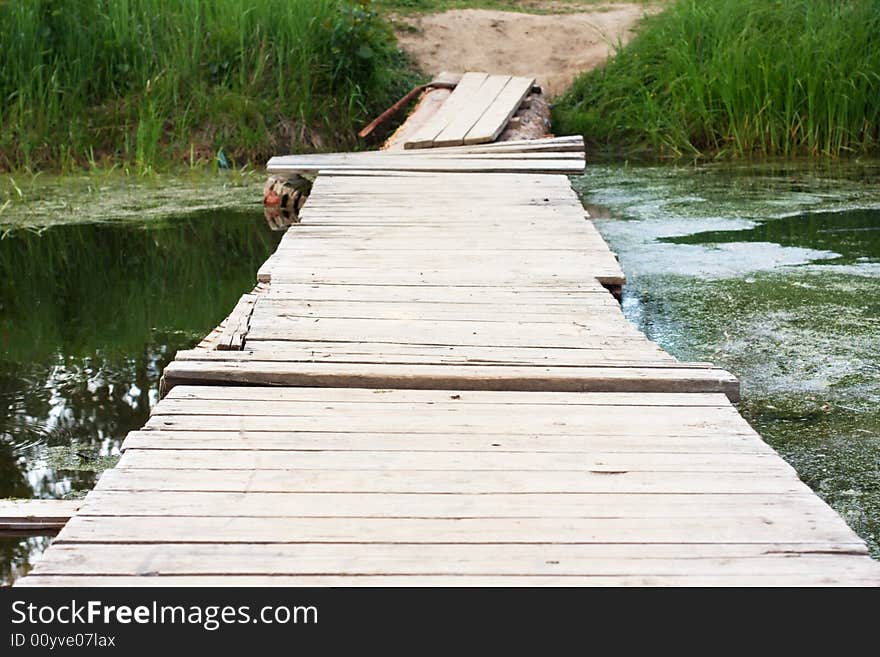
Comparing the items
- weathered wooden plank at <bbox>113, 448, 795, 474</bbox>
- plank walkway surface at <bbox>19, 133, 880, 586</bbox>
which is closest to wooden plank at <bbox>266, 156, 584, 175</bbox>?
plank walkway surface at <bbox>19, 133, 880, 586</bbox>

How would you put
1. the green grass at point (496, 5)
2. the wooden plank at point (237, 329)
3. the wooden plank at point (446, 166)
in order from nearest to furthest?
1. the wooden plank at point (237, 329)
2. the wooden plank at point (446, 166)
3. the green grass at point (496, 5)

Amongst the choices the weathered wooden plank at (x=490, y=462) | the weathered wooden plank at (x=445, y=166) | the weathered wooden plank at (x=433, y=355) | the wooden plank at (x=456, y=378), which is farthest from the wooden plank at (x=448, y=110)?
the weathered wooden plank at (x=490, y=462)

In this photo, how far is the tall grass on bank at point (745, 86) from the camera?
27.4 ft

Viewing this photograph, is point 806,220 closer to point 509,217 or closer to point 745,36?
point 509,217

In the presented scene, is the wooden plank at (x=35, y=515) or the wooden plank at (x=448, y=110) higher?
the wooden plank at (x=35, y=515)

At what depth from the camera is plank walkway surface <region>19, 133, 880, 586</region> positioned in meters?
1.94

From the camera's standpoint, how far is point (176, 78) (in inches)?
338

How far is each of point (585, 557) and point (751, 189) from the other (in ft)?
18.8

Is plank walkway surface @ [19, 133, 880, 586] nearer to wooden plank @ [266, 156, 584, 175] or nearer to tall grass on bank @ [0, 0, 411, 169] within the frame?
wooden plank @ [266, 156, 584, 175]

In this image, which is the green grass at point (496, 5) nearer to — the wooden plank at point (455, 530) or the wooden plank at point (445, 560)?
the wooden plank at point (455, 530)

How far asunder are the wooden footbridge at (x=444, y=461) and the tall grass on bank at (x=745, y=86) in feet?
15.8

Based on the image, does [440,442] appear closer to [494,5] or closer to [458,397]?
[458,397]

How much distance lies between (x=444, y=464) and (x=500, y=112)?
5.77m
